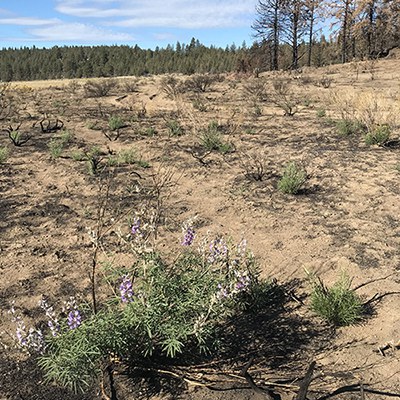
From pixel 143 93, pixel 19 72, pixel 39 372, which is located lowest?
pixel 39 372

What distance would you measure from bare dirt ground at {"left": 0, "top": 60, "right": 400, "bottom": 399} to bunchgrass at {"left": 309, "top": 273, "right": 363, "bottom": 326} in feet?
0.25

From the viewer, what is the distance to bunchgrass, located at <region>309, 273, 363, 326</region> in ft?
10.4

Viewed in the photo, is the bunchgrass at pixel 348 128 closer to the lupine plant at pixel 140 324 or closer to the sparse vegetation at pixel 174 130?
the sparse vegetation at pixel 174 130

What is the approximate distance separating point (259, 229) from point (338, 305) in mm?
1815

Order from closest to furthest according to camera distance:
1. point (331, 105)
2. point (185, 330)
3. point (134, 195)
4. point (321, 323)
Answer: point (185, 330)
point (321, 323)
point (134, 195)
point (331, 105)

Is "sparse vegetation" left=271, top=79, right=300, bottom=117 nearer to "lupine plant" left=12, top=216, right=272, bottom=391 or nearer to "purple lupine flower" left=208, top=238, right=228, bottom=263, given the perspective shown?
"purple lupine flower" left=208, top=238, right=228, bottom=263

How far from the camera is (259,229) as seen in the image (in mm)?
4926

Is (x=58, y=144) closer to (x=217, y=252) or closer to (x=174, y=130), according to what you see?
(x=174, y=130)

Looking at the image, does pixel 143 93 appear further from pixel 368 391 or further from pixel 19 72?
pixel 19 72

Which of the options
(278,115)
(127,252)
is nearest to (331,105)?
(278,115)

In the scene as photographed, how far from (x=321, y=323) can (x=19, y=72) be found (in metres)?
82.9

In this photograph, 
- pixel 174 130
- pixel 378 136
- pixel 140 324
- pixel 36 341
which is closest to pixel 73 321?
pixel 36 341

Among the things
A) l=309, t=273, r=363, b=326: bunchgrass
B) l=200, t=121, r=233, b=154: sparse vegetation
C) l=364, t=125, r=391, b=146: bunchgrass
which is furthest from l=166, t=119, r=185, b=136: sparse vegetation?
l=309, t=273, r=363, b=326: bunchgrass

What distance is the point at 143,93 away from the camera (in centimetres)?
1741
